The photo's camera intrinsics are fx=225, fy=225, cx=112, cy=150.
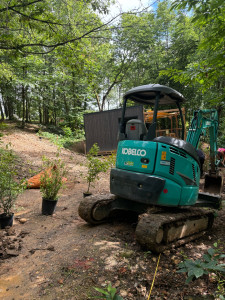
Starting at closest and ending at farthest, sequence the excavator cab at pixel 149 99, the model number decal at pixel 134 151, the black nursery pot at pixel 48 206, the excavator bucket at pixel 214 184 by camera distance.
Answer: the model number decal at pixel 134 151
the excavator cab at pixel 149 99
the black nursery pot at pixel 48 206
the excavator bucket at pixel 214 184

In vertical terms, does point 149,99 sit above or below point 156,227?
above

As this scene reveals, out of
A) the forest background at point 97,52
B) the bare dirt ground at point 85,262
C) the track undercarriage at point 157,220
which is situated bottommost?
the bare dirt ground at point 85,262

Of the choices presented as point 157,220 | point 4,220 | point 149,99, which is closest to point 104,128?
point 149,99

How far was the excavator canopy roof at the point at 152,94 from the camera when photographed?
3.71 meters

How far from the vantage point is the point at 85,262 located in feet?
9.75

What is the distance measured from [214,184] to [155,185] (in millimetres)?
4531

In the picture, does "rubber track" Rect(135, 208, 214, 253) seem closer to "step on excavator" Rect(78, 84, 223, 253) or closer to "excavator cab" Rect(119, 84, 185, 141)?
"step on excavator" Rect(78, 84, 223, 253)

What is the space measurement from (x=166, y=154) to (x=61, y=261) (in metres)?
2.15

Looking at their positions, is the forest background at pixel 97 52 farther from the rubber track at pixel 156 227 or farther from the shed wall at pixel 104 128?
the shed wall at pixel 104 128

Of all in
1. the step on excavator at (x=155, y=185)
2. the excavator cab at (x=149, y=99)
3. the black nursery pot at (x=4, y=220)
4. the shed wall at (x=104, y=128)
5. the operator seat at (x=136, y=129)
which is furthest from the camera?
the shed wall at (x=104, y=128)

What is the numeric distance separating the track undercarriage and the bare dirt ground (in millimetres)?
152

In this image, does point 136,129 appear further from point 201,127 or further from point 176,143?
point 201,127

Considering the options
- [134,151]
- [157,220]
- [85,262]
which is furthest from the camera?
[134,151]

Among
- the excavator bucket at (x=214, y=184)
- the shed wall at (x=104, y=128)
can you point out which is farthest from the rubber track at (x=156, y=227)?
the shed wall at (x=104, y=128)
